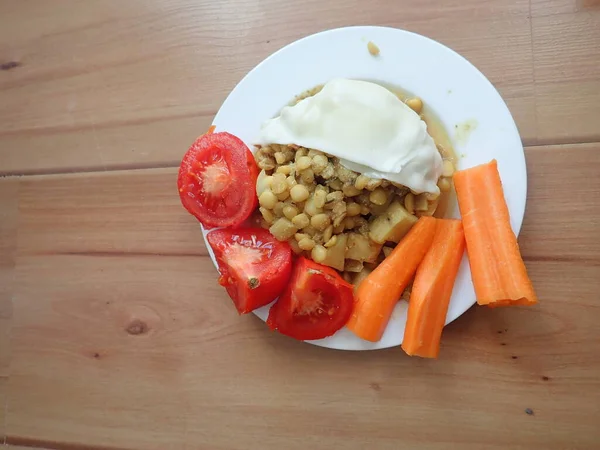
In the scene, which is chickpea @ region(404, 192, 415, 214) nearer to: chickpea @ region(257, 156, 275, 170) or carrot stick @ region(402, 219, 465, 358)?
carrot stick @ region(402, 219, 465, 358)

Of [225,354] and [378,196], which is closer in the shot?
[378,196]

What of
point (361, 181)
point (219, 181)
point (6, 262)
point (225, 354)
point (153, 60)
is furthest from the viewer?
point (6, 262)

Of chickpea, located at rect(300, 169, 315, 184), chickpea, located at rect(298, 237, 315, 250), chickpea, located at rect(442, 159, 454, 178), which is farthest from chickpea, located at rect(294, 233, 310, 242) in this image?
chickpea, located at rect(442, 159, 454, 178)

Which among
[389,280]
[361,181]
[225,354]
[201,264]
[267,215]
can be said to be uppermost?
[361,181]

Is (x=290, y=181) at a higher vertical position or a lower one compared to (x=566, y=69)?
lower

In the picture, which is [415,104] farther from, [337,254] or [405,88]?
[337,254]

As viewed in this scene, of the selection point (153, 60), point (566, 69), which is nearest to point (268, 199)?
point (153, 60)

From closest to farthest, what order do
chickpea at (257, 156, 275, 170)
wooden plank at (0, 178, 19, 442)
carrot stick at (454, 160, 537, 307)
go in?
1. carrot stick at (454, 160, 537, 307)
2. chickpea at (257, 156, 275, 170)
3. wooden plank at (0, 178, 19, 442)
